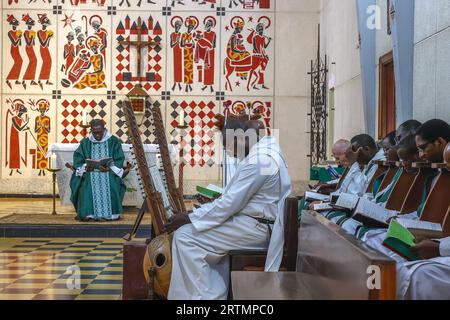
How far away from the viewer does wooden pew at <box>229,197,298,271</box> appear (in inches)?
177

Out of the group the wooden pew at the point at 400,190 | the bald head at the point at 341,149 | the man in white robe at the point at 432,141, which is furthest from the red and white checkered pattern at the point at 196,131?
the man in white robe at the point at 432,141

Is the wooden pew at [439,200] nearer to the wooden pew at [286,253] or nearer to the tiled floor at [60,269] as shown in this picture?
the wooden pew at [286,253]

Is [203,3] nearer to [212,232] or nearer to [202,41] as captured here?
[202,41]

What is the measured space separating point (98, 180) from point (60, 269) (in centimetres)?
380

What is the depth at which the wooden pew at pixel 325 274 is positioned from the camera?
2.18 meters

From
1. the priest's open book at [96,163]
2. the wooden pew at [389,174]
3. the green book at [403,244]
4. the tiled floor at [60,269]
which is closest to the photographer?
the green book at [403,244]

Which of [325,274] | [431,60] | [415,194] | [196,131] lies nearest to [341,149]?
[431,60]

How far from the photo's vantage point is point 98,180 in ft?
35.4

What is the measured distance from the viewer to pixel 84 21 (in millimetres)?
14344

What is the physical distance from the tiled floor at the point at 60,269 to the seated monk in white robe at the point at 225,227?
107 cm
